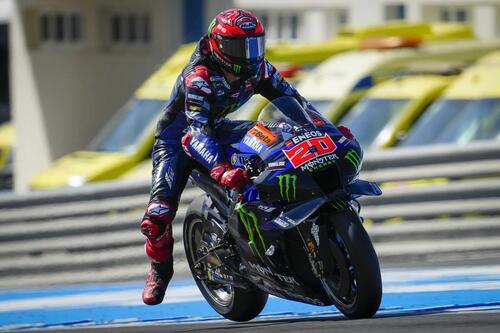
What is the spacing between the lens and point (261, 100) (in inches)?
737

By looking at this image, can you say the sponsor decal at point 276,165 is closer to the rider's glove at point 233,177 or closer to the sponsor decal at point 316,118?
the rider's glove at point 233,177

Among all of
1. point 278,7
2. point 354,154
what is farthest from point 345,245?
point 278,7

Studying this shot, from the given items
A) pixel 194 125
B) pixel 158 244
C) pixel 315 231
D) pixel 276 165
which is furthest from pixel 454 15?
pixel 315 231

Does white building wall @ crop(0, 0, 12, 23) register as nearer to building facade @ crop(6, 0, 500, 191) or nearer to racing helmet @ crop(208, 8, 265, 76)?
building facade @ crop(6, 0, 500, 191)

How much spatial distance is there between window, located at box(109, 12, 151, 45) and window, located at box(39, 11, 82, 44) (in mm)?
713

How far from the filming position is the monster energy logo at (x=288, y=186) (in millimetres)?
7742

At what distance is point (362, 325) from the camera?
7.56 meters

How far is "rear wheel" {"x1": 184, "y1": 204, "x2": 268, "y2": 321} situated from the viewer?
898 centimetres

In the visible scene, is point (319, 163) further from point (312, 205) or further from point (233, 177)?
point (233, 177)

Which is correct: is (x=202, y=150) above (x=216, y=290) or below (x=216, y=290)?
above

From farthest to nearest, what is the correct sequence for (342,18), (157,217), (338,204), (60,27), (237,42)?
1. (60,27)
2. (342,18)
3. (157,217)
4. (237,42)
5. (338,204)

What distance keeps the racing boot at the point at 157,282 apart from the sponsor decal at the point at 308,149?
71.4 inches

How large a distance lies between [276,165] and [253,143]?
33 centimetres

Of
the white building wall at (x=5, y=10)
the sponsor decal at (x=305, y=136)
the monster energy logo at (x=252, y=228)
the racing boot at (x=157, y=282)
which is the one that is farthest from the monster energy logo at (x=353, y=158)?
the white building wall at (x=5, y=10)
